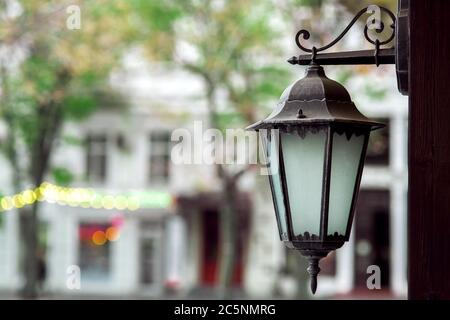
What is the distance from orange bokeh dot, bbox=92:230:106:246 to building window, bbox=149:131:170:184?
5.89 feet

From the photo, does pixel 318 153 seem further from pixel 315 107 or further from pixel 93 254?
pixel 93 254

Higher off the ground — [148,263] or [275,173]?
[275,173]

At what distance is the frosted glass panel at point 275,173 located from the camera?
9.48ft

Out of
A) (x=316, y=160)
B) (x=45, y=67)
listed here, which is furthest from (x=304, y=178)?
(x=45, y=67)

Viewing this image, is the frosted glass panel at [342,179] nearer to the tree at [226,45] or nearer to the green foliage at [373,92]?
the tree at [226,45]

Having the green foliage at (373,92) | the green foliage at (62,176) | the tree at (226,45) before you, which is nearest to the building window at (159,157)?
the green foliage at (62,176)

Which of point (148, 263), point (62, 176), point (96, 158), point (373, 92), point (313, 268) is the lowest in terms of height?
point (148, 263)

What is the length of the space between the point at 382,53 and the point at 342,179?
38 centimetres

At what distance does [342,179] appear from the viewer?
2873mm

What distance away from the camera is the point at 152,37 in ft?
55.7

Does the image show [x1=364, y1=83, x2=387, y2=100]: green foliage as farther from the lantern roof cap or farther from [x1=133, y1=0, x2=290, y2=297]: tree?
the lantern roof cap
